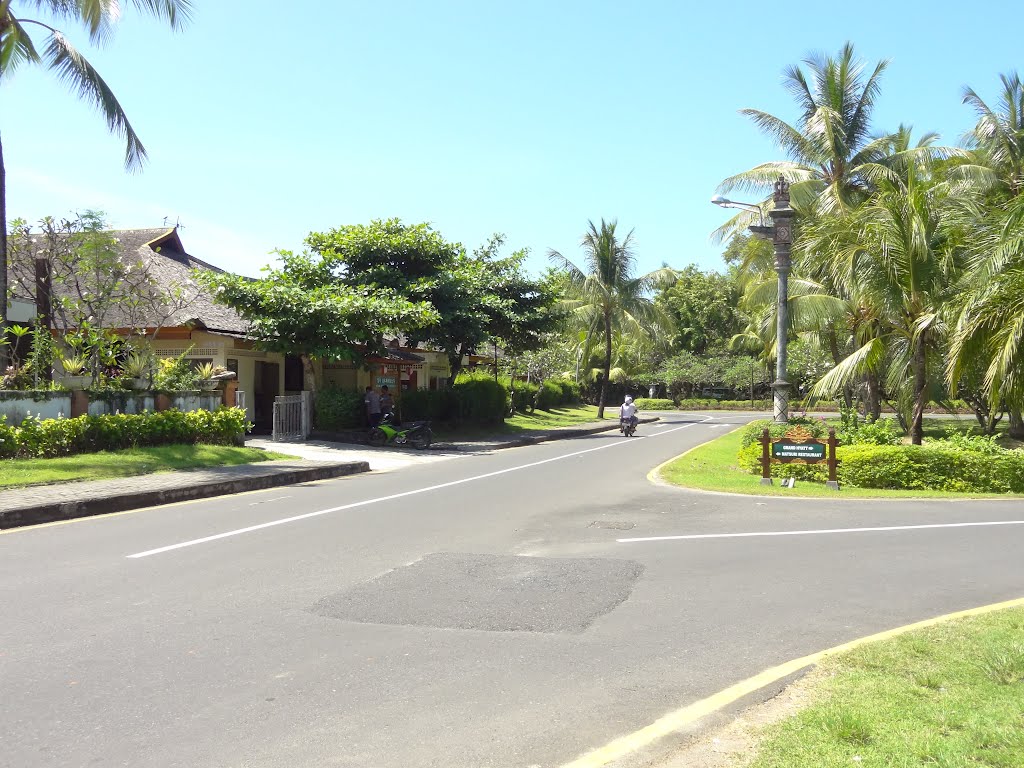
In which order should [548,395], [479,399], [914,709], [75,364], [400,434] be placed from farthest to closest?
[548,395] → [479,399] → [400,434] → [75,364] → [914,709]

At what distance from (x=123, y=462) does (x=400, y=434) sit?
9718 mm

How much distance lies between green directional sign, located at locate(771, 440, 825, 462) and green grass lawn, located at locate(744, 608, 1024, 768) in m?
8.95

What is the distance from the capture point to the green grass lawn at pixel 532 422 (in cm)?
3016

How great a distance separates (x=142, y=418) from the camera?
56.2 feet

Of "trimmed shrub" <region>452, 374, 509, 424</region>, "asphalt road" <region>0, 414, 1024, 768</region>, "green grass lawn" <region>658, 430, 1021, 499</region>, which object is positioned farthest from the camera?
"trimmed shrub" <region>452, 374, 509, 424</region>

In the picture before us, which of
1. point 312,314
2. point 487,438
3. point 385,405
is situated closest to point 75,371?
point 312,314

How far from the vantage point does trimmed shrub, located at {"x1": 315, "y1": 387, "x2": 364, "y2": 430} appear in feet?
82.2

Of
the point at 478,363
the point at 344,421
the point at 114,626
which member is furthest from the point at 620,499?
the point at 478,363

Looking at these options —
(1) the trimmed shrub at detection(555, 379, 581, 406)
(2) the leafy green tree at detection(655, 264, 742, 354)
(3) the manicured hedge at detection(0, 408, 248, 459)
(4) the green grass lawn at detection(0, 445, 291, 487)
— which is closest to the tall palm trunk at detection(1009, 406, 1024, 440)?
(4) the green grass lawn at detection(0, 445, 291, 487)

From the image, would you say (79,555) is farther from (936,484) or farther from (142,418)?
(936,484)

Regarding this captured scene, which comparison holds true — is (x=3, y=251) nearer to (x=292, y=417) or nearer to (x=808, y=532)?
(x=292, y=417)

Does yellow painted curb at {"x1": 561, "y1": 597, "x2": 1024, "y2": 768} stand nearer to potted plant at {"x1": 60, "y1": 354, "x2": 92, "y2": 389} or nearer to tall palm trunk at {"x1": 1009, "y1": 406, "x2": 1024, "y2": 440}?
potted plant at {"x1": 60, "y1": 354, "x2": 92, "y2": 389}

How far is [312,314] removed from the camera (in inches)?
894

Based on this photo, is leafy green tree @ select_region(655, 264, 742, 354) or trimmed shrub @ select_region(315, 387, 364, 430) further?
leafy green tree @ select_region(655, 264, 742, 354)
